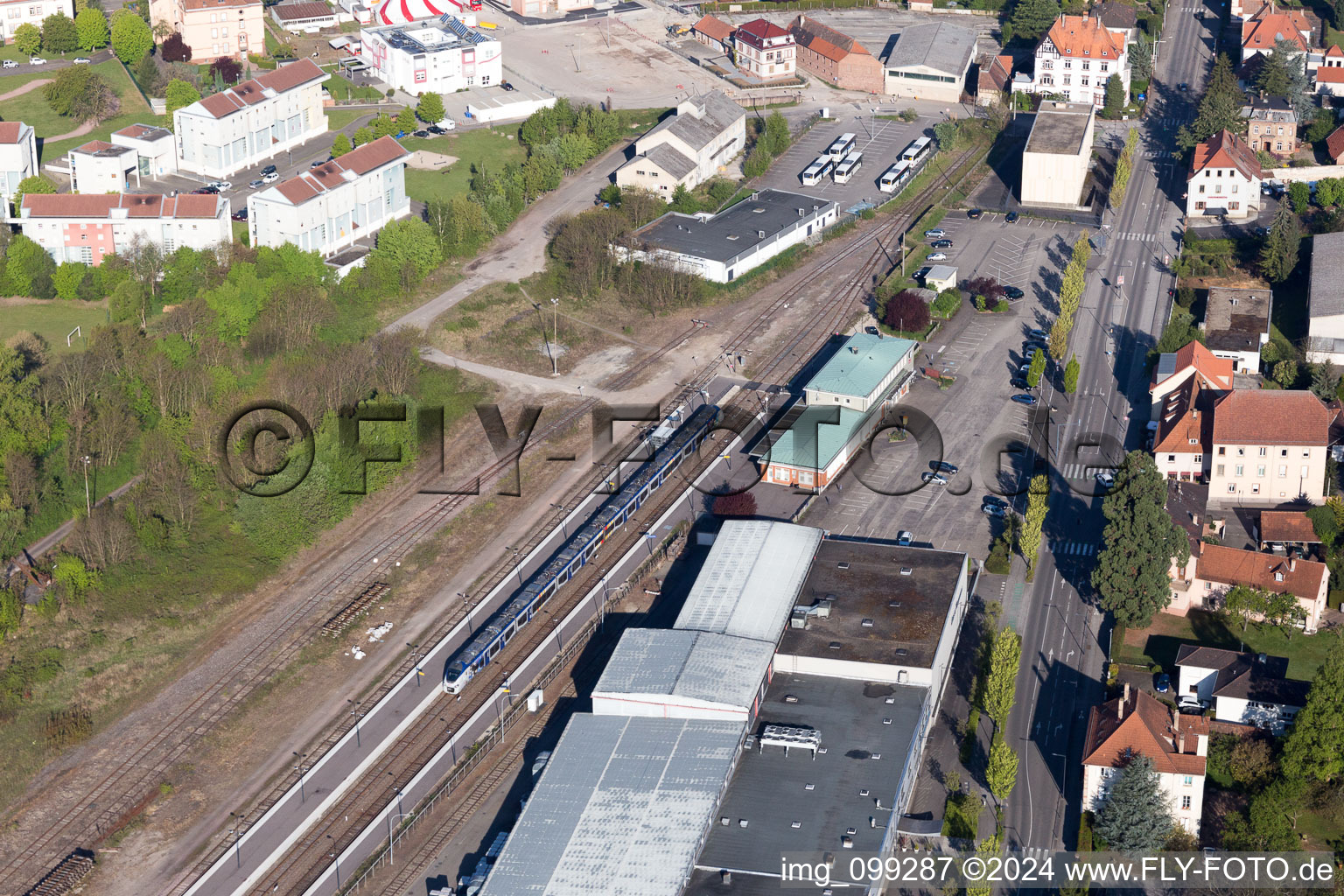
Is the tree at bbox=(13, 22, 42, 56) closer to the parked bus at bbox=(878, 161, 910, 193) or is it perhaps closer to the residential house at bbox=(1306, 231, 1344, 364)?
the parked bus at bbox=(878, 161, 910, 193)

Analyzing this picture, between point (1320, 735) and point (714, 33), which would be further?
point (714, 33)

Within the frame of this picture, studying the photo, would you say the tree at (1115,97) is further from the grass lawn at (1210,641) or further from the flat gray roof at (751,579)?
the flat gray roof at (751,579)

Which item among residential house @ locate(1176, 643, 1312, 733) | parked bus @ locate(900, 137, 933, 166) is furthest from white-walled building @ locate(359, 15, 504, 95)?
residential house @ locate(1176, 643, 1312, 733)

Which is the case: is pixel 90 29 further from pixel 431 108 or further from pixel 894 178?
pixel 894 178

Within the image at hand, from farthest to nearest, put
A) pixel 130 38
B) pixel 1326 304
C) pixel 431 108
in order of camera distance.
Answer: pixel 130 38 → pixel 431 108 → pixel 1326 304

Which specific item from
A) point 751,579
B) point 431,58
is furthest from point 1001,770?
point 431,58

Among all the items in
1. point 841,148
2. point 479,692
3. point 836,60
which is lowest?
point 479,692

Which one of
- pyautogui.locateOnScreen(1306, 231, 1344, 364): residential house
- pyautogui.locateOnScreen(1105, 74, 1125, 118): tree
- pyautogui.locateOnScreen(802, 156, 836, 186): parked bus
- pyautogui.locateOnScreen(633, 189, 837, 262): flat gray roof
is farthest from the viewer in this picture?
pyautogui.locateOnScreen(1105, 74, 1125, 118): tree
